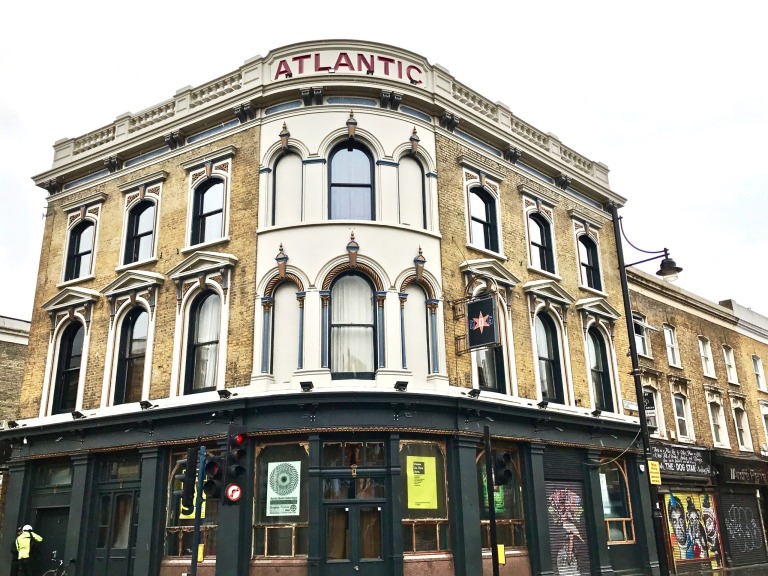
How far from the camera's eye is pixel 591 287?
24.8 metres

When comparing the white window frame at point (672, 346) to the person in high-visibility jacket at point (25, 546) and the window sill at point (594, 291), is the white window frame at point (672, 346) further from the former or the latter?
the person in high-visibility jacket at point (25, 546)

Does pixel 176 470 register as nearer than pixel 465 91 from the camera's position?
Yes

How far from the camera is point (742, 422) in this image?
31469mm

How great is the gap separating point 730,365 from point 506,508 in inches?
705

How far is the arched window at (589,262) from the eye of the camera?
24750 millimetres

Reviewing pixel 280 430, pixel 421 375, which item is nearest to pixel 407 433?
pixel 421 375

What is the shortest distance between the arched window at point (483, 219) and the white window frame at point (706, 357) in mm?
13852

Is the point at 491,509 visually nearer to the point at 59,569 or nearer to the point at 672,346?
the point at 59,569

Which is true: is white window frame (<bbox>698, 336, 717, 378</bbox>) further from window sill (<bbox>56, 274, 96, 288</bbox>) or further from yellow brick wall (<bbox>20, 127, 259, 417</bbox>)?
window sill (<bbox>56, 274, 96, 288</bbox>)

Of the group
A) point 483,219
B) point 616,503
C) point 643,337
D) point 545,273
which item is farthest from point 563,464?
point 643,337

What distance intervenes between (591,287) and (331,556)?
13282 mm

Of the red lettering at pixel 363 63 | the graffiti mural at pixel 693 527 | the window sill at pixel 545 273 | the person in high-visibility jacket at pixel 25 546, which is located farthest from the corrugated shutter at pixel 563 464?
the person in high-visibility jacket at pixel 25 546

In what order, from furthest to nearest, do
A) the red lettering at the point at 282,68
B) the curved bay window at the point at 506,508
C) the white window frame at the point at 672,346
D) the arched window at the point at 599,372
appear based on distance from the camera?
1. the white window frame at the point at 672,346
2. the arched window at the point at 599,372
3. the red lettering at the point at 282,68
4. the curved bay window at the point at 506,508

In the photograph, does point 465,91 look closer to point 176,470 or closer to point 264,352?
point 264,352
